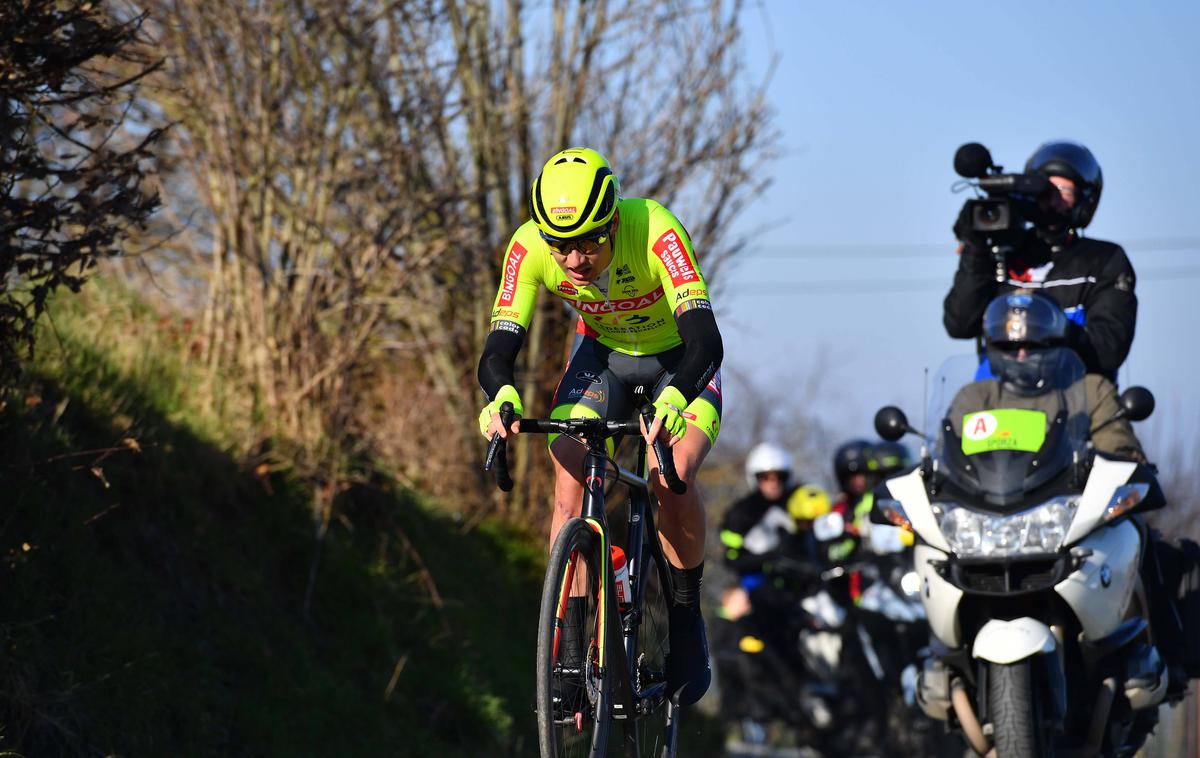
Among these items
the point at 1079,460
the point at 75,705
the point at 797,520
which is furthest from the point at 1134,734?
the point at 797,520

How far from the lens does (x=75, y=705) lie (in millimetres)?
5391

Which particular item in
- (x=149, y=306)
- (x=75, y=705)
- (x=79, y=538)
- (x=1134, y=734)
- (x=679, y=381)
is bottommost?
(x=1134, y=734)

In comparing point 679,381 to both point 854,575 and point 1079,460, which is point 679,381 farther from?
point 854,575

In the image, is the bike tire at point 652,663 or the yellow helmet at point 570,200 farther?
the bike tire at point 652,663

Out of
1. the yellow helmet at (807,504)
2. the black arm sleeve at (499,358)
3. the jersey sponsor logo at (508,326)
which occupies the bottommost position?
the yellow helmet at (807,504)

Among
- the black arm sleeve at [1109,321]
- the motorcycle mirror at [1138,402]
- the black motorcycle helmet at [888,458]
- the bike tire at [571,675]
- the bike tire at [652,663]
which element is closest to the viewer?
the bike tire at [571,675]

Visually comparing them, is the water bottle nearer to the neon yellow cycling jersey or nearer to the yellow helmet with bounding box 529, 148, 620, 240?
the neon yellow cycling jersey

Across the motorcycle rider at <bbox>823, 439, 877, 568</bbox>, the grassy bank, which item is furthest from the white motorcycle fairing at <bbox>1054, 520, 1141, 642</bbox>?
the motorcycle rider at <bbox>823, 439, 877, 568</bbox>

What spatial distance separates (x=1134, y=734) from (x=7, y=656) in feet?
15.3

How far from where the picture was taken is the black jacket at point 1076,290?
7426 mm

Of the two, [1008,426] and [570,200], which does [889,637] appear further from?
[570,200]

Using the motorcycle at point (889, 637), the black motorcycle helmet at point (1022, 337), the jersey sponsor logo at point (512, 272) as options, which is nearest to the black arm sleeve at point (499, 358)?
the jersey sponsor logo at point (512, 272)

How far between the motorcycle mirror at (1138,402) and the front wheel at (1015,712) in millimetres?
1271

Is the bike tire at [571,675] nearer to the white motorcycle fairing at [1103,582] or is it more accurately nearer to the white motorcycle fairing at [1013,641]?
the white motorcycle fairing at [1013,641]
